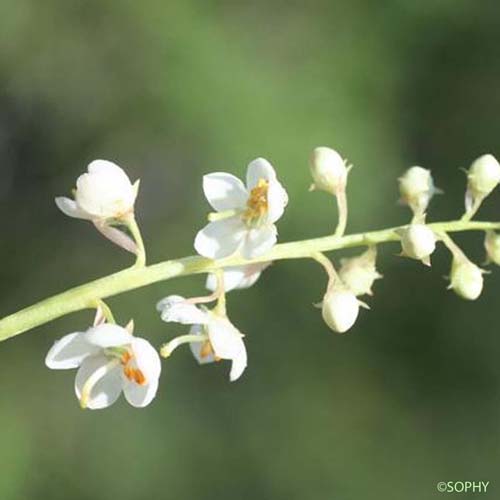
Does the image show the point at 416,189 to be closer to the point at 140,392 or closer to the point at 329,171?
the point at 329,171

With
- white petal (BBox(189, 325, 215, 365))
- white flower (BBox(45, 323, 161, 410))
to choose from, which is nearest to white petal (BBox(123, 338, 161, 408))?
white flower (BBox(45, 323, 161, 410))

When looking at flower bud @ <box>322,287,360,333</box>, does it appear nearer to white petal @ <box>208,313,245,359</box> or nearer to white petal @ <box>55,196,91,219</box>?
white petal @ <box>208,313,245,359</box>

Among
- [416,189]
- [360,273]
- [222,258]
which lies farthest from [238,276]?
[416,189]

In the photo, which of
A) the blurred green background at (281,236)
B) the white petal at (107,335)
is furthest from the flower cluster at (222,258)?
the blurred green background at (281,236)

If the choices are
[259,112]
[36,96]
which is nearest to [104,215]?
[259,112]

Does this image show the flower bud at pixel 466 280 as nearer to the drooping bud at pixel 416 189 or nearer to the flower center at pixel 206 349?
the drooping bud at pixel 416 189

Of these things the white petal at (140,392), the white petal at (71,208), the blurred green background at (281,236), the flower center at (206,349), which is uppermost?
the blurred green background at (281,236)
